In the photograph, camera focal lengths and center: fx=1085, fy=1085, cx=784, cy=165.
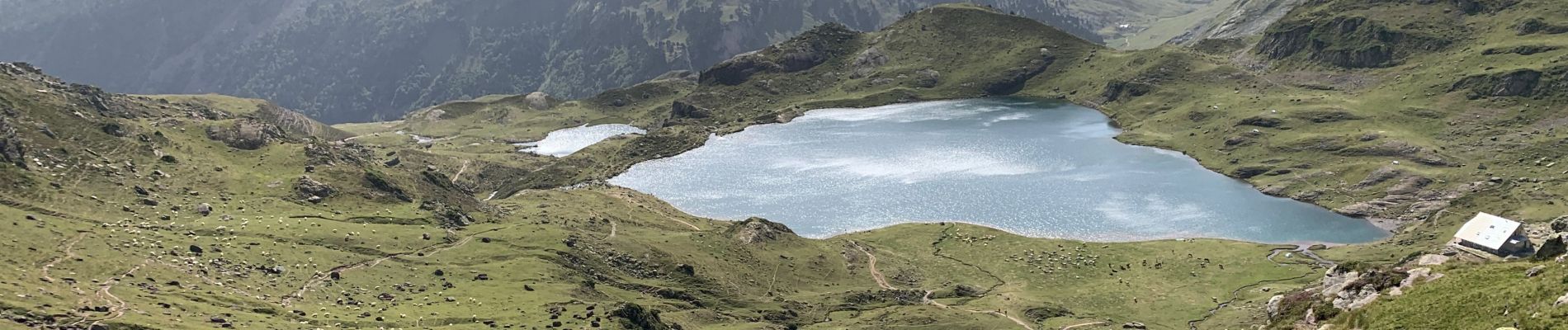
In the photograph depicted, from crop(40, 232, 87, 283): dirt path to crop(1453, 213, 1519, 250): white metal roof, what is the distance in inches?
6525

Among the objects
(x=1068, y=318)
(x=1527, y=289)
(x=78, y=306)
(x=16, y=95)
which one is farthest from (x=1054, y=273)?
(x=16, y=95)

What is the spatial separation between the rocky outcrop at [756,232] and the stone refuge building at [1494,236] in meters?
101

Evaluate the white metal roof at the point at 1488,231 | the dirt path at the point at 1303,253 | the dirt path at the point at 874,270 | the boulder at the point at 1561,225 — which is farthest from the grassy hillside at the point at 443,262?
the boulder at the point at 1561,225

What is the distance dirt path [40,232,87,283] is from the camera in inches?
4413

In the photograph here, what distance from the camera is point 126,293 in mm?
111062

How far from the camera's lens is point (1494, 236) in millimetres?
138000

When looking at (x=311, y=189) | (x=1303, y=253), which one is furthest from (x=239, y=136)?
(x=1303, y=253)

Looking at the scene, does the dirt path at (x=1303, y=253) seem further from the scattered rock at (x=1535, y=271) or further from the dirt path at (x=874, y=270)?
the scattered rock at (x=1535, y=271)

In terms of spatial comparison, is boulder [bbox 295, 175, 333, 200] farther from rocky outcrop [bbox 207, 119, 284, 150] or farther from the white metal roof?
the white metal roof

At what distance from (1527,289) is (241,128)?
19890cm

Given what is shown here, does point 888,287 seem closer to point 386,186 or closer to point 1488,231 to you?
point 1488,231

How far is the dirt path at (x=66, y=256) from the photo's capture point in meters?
112

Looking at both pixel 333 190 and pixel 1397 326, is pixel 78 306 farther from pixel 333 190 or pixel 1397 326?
pixel 1397 326

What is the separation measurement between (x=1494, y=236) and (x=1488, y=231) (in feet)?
4.12
